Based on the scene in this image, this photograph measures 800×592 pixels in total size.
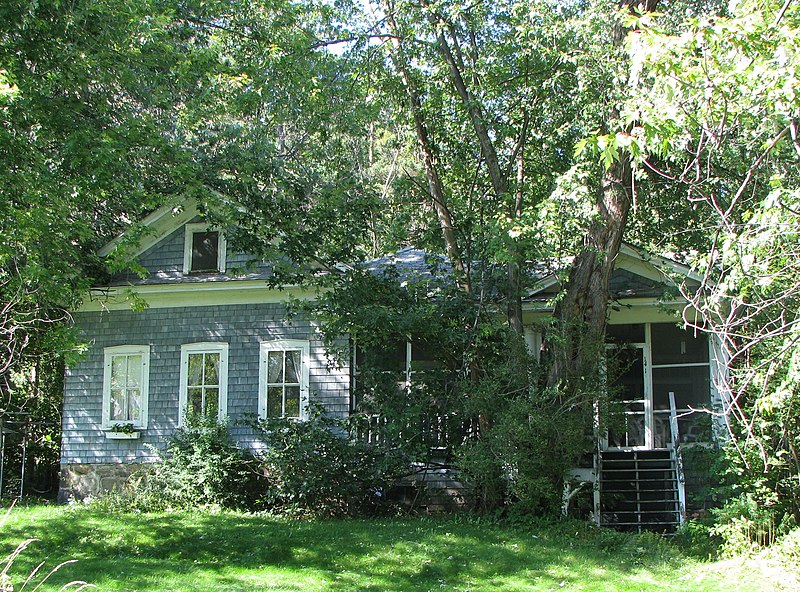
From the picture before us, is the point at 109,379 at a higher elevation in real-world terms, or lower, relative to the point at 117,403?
higher

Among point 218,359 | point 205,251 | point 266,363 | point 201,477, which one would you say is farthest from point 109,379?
point 201,477

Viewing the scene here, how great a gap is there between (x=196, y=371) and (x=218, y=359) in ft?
1.67

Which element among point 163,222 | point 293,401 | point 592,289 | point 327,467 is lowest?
point 327,467

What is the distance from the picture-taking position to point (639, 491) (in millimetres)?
12539

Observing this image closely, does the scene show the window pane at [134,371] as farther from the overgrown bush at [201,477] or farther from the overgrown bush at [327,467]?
the overgrown bush at [327,467]

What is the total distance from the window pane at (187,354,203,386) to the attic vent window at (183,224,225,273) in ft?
5.37

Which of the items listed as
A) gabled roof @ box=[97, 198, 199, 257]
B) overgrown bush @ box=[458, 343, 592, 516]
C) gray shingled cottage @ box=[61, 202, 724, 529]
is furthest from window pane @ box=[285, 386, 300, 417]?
overgrown bush @ box=[458, 343, 592, 516]

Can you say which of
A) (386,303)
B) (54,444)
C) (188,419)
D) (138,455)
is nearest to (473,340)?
(386,303)

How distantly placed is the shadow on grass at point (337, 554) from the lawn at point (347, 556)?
0.01m

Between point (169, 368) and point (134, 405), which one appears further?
point (134, 405)

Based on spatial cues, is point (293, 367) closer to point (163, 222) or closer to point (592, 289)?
point (163, 222)

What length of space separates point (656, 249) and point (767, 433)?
540cm

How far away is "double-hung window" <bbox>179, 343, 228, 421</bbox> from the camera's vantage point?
15.5m

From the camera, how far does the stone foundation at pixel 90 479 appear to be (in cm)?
1556
